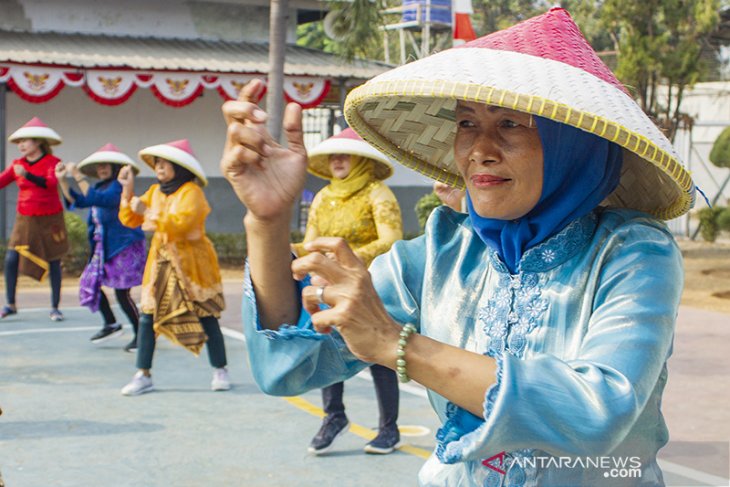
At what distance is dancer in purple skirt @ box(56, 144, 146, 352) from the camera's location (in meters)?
8.59

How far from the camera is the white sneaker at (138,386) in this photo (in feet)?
23.1

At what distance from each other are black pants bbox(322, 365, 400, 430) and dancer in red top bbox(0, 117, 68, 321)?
5.18 metres

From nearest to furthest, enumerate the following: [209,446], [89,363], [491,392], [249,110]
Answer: [491,392]
[249,110]
[209,446]
[89,363]

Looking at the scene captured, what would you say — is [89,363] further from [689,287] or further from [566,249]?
[689,287]

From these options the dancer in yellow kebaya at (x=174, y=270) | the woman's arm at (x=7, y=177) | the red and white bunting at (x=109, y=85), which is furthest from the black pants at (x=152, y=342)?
the red and white bunting at (x=109, y=85)

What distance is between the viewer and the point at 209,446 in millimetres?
5797

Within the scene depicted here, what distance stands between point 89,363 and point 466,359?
7040 millimetres

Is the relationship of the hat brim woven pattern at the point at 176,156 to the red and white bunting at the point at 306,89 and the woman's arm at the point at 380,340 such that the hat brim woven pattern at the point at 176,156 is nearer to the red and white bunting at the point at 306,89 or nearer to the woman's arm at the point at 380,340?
the woman's arm at the point at 380,340

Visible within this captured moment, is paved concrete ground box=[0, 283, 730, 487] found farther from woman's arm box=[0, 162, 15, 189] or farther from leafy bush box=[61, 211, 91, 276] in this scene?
leafy bush box=[61, 211, 91, 276]

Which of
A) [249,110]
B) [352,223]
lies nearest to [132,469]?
[352,223]

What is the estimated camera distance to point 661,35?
1659cm

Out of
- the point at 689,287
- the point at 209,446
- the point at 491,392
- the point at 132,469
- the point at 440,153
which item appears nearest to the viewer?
the point at 491,392

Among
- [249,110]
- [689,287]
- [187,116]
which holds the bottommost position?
[689,287]

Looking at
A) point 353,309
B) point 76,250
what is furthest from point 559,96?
point 76,250
